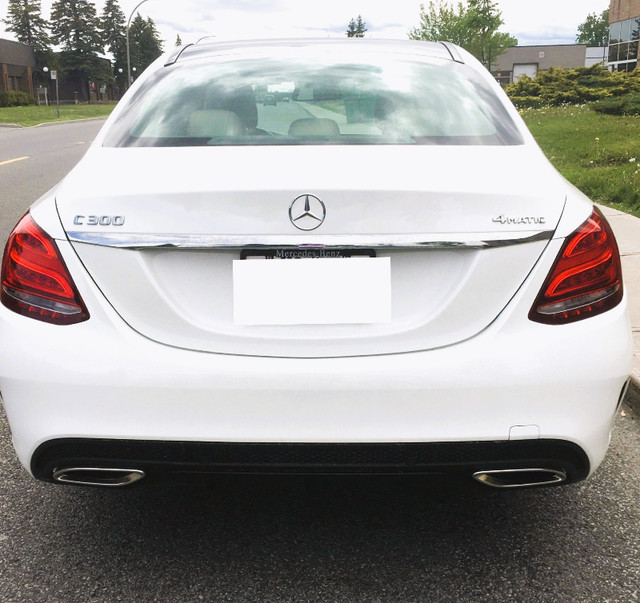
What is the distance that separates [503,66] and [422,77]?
104 meters

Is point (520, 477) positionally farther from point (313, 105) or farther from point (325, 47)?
point (325, 47)

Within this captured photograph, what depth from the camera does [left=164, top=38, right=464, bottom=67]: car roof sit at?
3143mm

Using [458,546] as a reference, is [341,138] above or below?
above

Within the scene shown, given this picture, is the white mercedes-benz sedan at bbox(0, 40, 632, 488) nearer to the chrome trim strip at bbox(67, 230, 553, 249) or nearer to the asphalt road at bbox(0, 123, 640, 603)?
the chrome trim strip at bbox(67, 230, 553, 249)

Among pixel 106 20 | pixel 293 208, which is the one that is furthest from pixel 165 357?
pixel 106 20

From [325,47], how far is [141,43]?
5164 inches

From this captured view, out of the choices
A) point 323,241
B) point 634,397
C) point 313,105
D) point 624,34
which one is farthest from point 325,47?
point 624,34

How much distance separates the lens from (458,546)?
2.56 m

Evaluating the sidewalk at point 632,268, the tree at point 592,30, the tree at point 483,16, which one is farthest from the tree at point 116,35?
the sidewalk at point 632,268

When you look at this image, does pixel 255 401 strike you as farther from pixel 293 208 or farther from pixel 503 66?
pixel 503 66

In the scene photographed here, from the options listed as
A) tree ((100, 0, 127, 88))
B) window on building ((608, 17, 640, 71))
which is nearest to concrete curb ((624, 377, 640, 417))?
→ window on building ((608, 17, 640, 71))

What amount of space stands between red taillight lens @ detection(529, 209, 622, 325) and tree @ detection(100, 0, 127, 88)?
119042 millimetres

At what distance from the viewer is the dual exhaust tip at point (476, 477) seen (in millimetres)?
Result: 2174

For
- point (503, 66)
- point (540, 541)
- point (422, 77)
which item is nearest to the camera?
point (540, 541)
